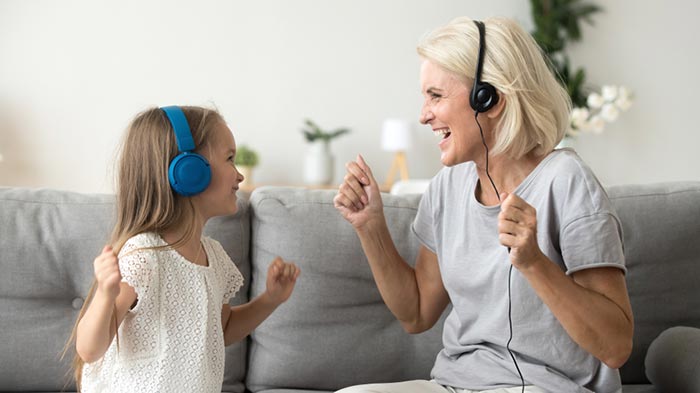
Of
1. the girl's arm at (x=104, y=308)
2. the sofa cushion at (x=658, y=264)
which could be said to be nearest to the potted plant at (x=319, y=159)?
the sofa cushion at (x=658, y=264)

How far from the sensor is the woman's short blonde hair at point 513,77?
4.77 ft

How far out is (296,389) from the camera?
1.81m

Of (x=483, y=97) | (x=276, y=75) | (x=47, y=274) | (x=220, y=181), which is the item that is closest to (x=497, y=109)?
(x=483, y=97)

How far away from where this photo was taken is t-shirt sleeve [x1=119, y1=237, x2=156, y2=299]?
1.39 metres

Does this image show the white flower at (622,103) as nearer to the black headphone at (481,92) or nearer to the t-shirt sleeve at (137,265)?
the black headphone at (481,92)

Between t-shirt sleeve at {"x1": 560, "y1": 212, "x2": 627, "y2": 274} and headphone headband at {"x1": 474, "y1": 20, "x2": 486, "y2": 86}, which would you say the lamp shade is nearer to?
headphone headband at {"x1": 474, "y1": 20, "x2": 486, "y2": 86}

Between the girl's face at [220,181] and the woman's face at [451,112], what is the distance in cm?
40

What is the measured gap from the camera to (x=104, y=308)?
50.2 inches

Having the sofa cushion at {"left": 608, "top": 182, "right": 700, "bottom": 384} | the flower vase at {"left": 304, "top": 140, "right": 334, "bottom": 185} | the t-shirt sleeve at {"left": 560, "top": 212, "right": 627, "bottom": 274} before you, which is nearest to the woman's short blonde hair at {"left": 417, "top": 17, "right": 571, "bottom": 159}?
the t-shirt sleeve at {"left": 560, "top": 212, "right": 627, "bottom": 274}

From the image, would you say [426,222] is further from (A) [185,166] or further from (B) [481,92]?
(A) [185,166]

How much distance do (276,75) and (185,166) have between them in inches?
154

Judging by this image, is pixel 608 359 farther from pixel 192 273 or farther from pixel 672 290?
pixel 192 273

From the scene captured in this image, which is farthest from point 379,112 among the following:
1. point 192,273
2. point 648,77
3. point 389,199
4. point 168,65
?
point 192,273

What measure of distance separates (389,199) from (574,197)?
23.5 inches
